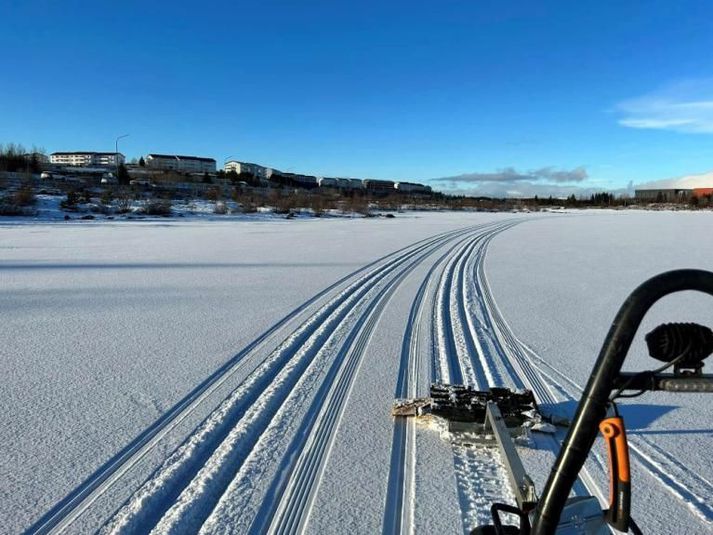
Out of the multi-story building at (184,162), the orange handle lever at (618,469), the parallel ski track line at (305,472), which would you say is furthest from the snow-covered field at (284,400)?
the multi-story building at (184,162)

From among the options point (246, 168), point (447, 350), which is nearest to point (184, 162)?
point (246, 168)

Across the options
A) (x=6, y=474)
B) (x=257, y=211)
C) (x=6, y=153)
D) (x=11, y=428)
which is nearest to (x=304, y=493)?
(x=6, y=474)

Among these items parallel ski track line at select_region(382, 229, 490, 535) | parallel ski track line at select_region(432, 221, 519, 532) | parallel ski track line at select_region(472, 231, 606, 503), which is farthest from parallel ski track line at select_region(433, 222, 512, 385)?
parallel ski track line at select_region(472, 231, 606, 503)

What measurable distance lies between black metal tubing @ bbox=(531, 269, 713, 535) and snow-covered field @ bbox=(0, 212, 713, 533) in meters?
1.30

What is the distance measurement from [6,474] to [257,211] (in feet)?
130

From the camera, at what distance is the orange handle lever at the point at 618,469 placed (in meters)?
1.21

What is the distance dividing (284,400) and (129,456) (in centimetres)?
116

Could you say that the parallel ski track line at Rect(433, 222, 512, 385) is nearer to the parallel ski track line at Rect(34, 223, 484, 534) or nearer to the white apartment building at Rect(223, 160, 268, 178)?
the parallel ski track line at Rect(34, 223, 484, 534)

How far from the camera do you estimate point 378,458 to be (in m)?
2.97

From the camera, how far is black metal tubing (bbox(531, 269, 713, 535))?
1147 millimetres

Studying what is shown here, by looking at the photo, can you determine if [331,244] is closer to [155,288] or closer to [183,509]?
[155,288]

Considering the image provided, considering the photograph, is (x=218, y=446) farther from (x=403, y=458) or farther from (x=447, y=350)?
(x=447, y=350)

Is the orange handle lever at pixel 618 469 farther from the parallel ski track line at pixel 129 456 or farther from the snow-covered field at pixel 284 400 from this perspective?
the parallel ski track line at pixel 129 456

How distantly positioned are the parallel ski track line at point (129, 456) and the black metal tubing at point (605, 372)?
2396mm
